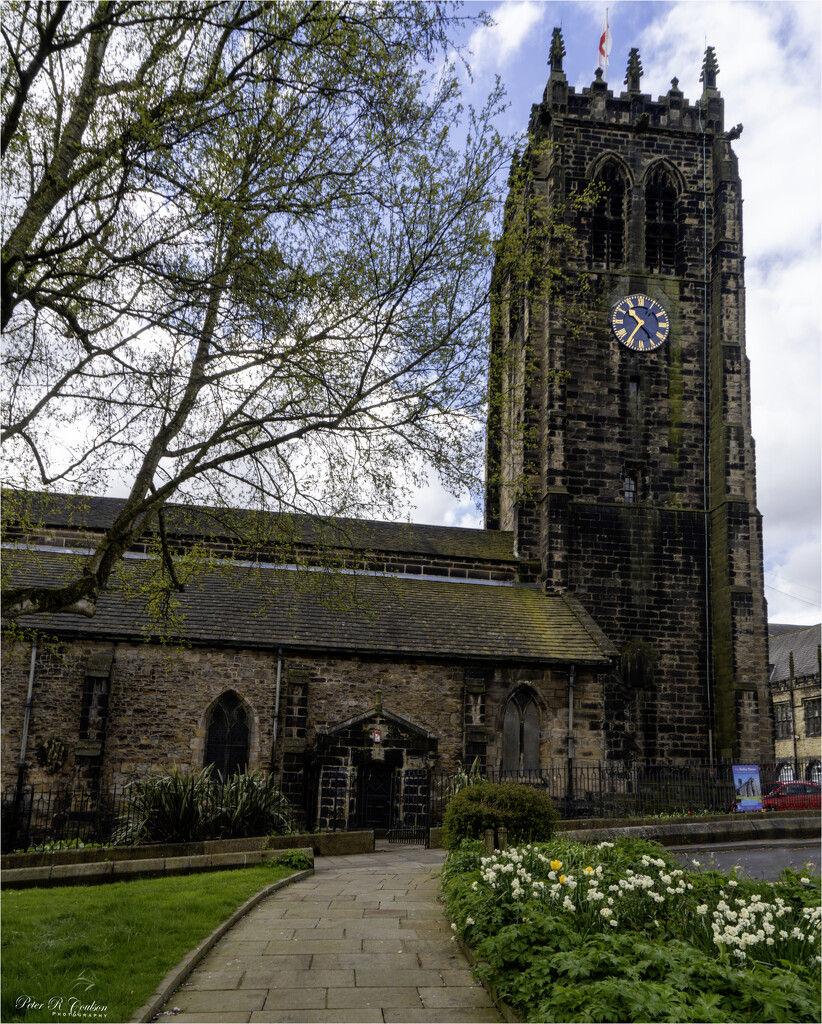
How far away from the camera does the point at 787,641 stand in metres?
58.1

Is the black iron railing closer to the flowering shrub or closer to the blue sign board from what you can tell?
the blue sign board

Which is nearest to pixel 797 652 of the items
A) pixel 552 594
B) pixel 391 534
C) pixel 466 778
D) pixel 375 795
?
pixel 552 594

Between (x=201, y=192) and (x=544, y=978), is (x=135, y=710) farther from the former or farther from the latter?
(x=544, y=978)

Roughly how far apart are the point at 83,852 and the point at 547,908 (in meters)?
8.05

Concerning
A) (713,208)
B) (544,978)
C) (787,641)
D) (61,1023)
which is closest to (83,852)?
(61,1023)

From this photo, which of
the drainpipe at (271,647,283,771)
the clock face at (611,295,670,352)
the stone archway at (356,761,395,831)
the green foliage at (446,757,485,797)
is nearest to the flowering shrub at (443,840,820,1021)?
the green foliage at (446,757,485,797)

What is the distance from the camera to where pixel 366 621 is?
21844 mm

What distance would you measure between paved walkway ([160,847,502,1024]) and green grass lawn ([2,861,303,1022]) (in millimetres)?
315

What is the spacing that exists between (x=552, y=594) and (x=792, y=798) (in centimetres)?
927

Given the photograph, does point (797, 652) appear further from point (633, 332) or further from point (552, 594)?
point (552, 594)

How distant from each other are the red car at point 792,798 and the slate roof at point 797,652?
26829 millimetres

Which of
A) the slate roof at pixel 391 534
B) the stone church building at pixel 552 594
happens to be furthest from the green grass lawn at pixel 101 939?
the slate roof at pixel 391 534

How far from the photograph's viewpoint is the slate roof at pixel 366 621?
1962 centimetres

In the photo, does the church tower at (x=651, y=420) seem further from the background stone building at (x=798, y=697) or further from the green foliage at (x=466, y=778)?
the background stone building at (x=798, y=697)
